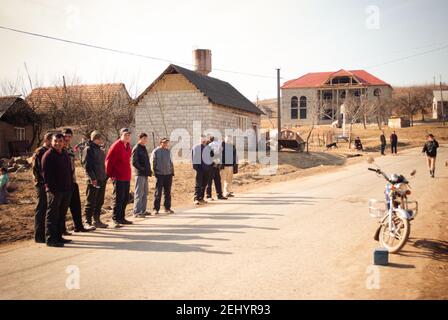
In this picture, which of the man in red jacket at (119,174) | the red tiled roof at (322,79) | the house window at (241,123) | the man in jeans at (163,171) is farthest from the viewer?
the red tiled roof at (322,79)

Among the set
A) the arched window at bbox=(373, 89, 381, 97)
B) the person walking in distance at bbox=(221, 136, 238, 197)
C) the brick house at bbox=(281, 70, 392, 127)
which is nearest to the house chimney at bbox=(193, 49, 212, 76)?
the brick house at bbox=(281, 70, 392, 127)

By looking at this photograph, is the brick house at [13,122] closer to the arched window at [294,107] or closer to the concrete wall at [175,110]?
the concrete wall at [175,110]

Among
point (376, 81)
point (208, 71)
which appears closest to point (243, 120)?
point (208, 71)

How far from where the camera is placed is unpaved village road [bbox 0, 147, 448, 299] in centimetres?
452

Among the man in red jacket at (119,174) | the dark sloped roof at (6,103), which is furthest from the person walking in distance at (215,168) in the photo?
the dark sloped roof at (6,103)

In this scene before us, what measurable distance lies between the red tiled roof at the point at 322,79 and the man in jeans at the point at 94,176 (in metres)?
56.7

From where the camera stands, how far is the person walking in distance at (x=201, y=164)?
452 inches

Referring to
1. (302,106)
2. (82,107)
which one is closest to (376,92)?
(302,106)

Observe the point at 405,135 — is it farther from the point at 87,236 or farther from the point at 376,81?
the point at 87,236

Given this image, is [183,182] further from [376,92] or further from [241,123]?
[376,92]

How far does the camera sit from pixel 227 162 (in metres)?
12.8

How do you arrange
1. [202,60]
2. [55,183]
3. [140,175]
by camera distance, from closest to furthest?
1. [55,183]
2. [140,175]
3. [202,60]

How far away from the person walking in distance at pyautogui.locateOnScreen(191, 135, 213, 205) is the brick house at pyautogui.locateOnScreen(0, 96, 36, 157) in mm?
23995

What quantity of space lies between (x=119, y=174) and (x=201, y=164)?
10.6 ft
